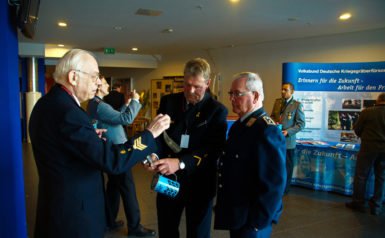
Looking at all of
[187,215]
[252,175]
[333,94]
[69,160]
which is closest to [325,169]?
[333,94]

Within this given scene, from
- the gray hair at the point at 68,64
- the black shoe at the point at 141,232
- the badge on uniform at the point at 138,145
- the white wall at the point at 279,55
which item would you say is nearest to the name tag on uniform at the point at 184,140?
the badge on uniform at the point at 138,145

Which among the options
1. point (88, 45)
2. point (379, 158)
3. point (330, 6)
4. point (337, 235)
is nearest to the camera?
point (337, 235)

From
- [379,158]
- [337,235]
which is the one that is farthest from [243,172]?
[379,158]

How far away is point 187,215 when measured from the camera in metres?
1.83

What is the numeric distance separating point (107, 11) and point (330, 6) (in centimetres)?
333

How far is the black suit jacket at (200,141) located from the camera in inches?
68.8

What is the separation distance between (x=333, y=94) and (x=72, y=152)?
4534 millimetres

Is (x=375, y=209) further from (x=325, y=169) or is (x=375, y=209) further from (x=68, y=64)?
(x=68, y=64)

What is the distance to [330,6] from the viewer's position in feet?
13.9

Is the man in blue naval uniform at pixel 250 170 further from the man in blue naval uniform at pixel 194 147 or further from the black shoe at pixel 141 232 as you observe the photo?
the black shoe at pixel 141 232

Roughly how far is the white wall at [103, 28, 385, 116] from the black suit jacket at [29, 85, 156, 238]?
19.2ft

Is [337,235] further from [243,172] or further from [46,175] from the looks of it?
[46,175]

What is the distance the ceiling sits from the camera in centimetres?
424

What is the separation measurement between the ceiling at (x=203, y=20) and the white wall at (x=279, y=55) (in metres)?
0.20
